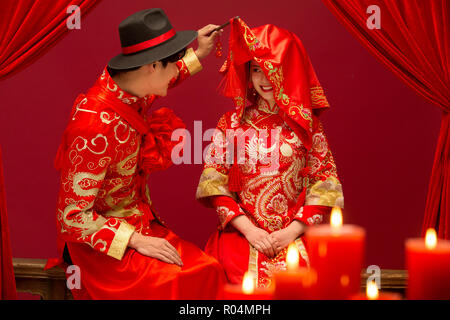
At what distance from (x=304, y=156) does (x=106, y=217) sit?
2.47ft

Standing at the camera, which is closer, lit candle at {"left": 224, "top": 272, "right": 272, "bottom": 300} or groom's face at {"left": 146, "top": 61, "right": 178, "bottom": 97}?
lit candle at {"left": 224, "top": 272, "right": 272, "bottom": 300}

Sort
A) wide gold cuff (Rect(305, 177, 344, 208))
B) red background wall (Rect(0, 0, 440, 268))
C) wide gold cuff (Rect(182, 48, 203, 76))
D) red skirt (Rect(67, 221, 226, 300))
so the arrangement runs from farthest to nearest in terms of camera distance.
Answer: red background wall (Rect(0, 0, 440, 268)), wide gold cuff (Rect(182, 48, 203, 76)), wide gold cuff (Rect(305, 177, 344, 208)), red skirt (Rect(67, 221, 226, 300))

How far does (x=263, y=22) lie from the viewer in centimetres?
246

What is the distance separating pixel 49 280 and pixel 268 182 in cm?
91

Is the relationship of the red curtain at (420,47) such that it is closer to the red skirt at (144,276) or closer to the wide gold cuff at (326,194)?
the wide gold cuff at (326,194)

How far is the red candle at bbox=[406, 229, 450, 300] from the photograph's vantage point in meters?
0.74

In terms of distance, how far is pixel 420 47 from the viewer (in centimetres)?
184

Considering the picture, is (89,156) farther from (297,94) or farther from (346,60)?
(346,60)

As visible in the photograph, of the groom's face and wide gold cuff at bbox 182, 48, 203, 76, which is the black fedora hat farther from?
wide gold cuff at bbox 182, 48, 203, 76

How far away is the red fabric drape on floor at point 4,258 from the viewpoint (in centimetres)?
183

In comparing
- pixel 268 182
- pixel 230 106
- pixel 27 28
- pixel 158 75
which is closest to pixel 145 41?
pixel 158 75

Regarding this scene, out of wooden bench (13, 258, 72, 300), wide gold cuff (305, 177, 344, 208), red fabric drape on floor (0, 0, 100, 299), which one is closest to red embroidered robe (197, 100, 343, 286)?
wide gold cuff (305, 177, 344, 208)

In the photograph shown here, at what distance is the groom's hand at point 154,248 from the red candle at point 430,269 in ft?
3.61
